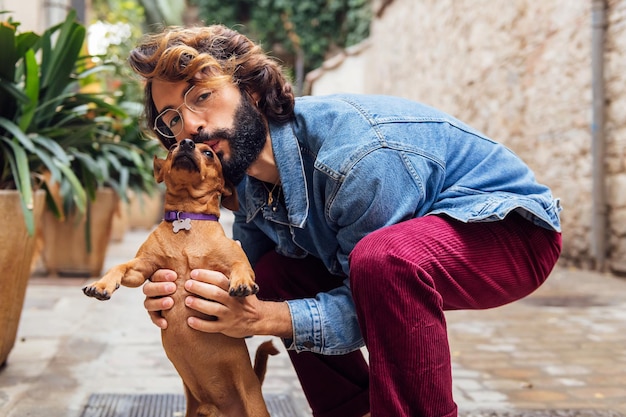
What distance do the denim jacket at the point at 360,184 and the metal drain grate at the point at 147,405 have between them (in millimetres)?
675

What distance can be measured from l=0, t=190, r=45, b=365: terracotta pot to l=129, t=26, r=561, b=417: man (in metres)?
0.80

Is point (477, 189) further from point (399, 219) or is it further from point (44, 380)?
point (44, 380)

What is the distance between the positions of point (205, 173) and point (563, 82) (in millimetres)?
5304

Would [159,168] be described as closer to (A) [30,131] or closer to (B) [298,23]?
(A) [30,131]

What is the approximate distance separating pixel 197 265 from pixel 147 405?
91cm

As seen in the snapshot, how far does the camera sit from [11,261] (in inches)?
94.1

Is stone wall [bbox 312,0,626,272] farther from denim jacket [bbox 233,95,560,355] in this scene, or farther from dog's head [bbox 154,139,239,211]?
dog's head [bbox 154,139,239,211]

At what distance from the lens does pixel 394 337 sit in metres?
1.45

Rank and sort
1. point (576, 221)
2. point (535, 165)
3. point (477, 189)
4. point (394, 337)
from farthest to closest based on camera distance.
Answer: point (535, 165), point (576, 221), point (477, 189), point (394, 337)

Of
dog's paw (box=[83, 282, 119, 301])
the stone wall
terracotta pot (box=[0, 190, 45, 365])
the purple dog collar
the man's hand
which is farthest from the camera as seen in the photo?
the stone wall

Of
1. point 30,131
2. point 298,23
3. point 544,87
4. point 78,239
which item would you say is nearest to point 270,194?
point 30,131

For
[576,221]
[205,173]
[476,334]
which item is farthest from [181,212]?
[576,221]

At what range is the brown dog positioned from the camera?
1.61 metres

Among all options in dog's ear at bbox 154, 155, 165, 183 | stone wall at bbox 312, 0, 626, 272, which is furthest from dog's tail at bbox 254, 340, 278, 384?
stone wall at bbox 312, 0, 626, 272
